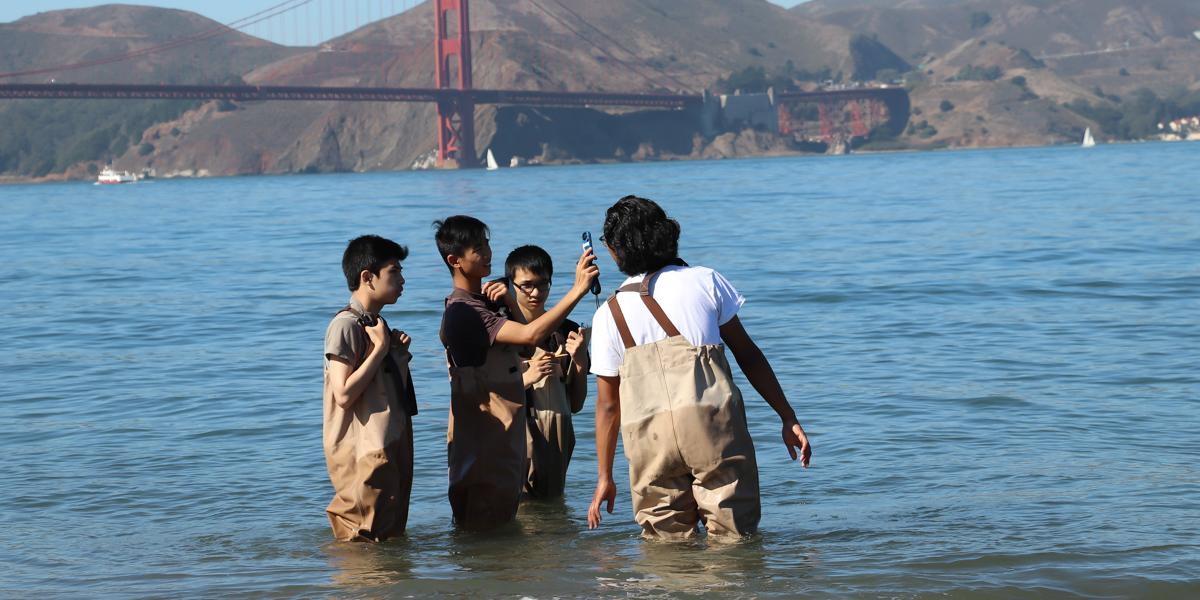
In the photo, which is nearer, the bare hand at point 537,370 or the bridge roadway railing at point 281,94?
the bare hand at point 537,370

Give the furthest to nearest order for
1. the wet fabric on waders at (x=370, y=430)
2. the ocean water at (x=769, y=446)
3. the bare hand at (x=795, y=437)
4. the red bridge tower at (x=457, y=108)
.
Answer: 1. the red bridge tower at (x=457, y=108)
2. the ocean water at (x=769, y=446)
3. the wet fabric on waders at (x=370, y=430)
4. the bare hand at (x=795, y=437)

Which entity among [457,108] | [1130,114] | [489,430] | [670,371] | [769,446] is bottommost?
[769,446]

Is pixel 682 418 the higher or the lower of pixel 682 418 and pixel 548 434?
the higher

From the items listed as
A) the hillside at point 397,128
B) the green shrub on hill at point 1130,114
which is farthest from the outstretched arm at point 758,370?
the green shrub on hill at point 1130,114

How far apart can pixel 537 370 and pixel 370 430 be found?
689 millimetres

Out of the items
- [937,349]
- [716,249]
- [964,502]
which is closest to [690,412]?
[964,502]

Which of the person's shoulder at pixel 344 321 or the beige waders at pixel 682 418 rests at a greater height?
the person's shoulder at pixel 344 321

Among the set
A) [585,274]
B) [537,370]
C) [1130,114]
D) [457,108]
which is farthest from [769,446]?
A: [1130,114]

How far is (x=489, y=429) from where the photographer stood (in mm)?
5410

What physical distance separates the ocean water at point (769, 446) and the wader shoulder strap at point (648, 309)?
0.90 metres

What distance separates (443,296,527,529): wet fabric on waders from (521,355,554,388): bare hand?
0.08m

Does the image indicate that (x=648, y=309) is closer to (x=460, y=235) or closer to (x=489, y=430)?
(x=460, y=235)

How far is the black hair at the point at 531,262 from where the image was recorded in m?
5.50

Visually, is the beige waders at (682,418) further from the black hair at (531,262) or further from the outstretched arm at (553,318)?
the black hair at (531,262)
